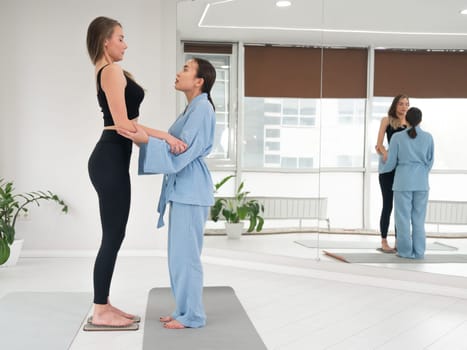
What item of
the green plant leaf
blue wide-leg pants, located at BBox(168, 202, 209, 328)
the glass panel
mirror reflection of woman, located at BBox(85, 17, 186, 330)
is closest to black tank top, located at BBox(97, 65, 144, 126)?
mirror reflection of woman, located at BBox(85, 17, 186, 330)

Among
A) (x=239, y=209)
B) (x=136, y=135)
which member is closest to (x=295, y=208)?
(x=239, y=209)

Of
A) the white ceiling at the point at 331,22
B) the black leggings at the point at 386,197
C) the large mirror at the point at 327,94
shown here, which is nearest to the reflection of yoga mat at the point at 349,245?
the large mirror at the point at 327,94

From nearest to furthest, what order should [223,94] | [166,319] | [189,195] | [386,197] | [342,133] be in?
[189,195], [166,319], [386,197], [342,133], [223,94]

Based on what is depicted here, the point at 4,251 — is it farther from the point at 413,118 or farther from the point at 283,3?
the point at 413,118

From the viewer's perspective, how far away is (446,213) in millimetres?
3484

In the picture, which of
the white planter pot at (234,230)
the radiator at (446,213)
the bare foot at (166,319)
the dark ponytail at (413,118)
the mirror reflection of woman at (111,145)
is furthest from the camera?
the white planter pot at (234,230)

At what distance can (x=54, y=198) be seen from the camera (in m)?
4.52

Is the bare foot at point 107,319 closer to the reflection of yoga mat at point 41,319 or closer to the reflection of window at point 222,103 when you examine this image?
the reflection of yoga mat at point 41,319

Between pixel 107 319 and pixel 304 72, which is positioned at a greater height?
pixel 304 72

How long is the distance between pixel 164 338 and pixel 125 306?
67 centimetres

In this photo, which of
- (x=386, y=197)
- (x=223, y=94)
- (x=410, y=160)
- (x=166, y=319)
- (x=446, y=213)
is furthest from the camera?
(x=223, y=94)

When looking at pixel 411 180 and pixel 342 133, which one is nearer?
pixel 411 180

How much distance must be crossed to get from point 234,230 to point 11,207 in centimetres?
178

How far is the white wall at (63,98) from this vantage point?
4562 mm
